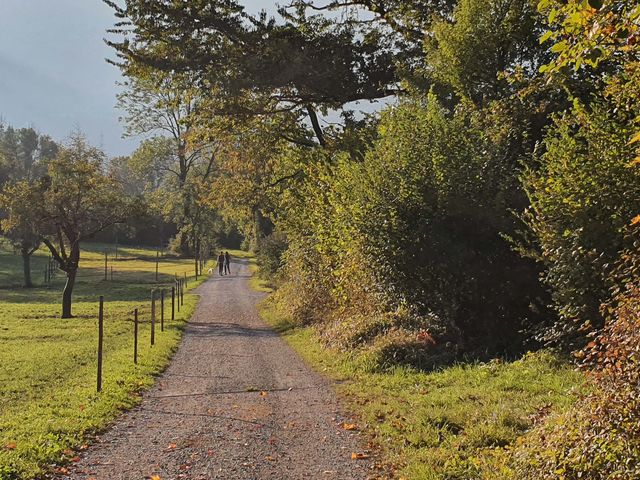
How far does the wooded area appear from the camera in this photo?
199 inches

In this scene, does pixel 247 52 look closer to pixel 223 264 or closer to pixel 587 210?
pixel 587 210

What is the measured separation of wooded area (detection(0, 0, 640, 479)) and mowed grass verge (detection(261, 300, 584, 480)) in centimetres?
55

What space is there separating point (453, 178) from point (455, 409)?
4945mm

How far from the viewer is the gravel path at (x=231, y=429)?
6.12 meters

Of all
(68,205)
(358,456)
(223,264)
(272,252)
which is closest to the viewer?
(358,456)

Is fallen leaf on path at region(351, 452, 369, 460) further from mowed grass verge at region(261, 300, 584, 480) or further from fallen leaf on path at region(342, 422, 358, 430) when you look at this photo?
fallen leaf on path at region(342, 422, 358, 430)

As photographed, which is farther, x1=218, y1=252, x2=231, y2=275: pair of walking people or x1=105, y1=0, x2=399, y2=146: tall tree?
x1=218, y1=252, x2=231, y2=275: pair of walking people

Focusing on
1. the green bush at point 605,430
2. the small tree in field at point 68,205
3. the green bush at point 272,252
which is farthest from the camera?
the green bush at point 272,252

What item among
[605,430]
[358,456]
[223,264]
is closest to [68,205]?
[358,456]

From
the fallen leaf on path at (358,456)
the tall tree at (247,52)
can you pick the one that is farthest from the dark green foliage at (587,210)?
the tall tree at (247,52)

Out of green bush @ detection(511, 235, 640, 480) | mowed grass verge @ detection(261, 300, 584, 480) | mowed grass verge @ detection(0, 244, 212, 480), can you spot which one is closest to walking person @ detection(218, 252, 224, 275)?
mowed grass verge @ detection(0, 244, 212, 480)

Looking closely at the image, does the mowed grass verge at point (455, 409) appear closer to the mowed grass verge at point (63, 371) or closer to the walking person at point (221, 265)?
the mowed grass verge at point (63, 371)

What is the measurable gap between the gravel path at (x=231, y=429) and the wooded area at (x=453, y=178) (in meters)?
2.03

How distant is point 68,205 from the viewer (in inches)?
1016
